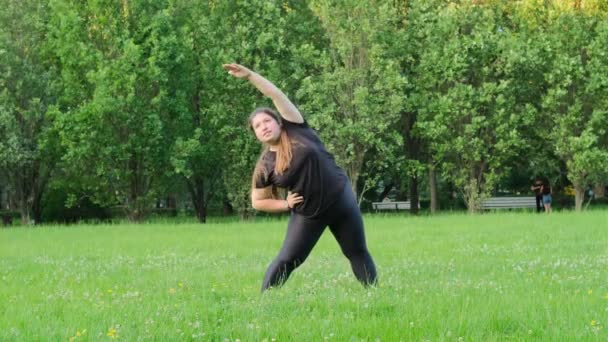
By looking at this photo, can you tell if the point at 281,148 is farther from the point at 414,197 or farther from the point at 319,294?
the point at 414,197

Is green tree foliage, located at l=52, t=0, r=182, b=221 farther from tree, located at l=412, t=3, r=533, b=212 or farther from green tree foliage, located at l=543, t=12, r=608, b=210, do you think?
green tree foliage, located at l=543, t=12, r=608, b=210

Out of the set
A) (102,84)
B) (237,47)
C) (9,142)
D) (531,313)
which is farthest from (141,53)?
(531,313)

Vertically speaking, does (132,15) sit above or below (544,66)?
above

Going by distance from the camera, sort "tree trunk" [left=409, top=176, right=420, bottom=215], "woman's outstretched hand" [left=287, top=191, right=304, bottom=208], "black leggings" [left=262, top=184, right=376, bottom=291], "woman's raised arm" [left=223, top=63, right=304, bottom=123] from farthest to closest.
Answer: "tree trunk" [left=409, top=176, right=420, bottom=215], "black leggings" [left=262, top=184, right=376, bottom=291], "woman's outstretched hand" [left=287, top=191, right=304, bottom=208], "woman's raised arm" [left=223, top=63, right=304, bottom=123]

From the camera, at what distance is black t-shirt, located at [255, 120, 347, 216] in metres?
7.68

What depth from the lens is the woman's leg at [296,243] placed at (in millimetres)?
8047

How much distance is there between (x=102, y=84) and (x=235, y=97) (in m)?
6.98

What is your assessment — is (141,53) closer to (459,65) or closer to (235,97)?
(235,97)

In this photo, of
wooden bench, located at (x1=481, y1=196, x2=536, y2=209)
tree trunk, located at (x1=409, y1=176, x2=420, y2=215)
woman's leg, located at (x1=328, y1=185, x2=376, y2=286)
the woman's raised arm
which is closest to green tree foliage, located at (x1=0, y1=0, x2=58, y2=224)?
tree trunk, located at (x1=409, y1=176, x2=420, y2=215)

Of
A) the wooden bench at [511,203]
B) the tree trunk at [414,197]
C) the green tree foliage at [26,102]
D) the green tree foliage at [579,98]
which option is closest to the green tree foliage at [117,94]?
the green tree foliage at [26,102]

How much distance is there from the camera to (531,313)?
645 centimetres

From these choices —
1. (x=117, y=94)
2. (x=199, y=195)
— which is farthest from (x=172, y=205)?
(x=117, y=94)

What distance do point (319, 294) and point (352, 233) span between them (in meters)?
0.79

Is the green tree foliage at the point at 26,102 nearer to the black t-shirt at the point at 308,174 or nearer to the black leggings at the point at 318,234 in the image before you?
the black leggings at the point at 318,234
